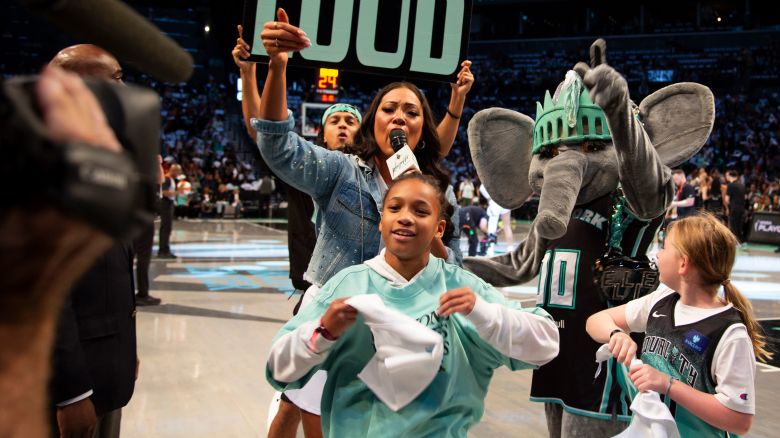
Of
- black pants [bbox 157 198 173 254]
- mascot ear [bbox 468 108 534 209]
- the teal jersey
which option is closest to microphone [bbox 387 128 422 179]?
the teal jersey

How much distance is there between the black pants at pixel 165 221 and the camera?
906 cm

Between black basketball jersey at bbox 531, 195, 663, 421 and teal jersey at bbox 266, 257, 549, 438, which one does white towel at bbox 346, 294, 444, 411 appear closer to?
teal jersey at bbox 266, 257, 549, 438

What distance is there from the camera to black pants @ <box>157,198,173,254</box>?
9062 millimetres

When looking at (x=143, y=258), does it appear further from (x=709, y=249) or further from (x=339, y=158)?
(x=709, y=249)

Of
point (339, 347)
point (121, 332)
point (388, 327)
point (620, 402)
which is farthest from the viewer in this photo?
point (620, 402)

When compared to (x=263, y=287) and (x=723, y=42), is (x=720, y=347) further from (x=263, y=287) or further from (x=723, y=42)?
(x=723, y=42)

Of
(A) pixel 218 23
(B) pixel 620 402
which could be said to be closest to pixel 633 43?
(A) pixel 218 23

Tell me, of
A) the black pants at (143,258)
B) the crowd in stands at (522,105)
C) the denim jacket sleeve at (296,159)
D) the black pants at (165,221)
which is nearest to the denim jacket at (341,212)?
the denim jacket sleeve at (296,159)

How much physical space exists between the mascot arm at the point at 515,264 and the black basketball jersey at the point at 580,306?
20 centimetres

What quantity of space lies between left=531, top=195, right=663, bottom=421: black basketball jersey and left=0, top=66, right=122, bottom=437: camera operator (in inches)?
84.6

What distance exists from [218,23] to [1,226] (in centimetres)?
3220

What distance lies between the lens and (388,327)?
5.28 feet

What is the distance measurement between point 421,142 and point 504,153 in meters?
0.66

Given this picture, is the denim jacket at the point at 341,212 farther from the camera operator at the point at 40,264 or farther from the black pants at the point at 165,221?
the black pants at the point at 165,221
